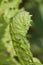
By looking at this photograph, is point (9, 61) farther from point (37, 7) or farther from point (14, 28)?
point (37, 7)

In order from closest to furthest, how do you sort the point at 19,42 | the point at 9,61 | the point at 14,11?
the point at 19,42 < the point at 9,61 < the point at 14,11

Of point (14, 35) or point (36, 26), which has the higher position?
point (36, 26)

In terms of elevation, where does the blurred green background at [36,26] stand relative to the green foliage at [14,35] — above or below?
above

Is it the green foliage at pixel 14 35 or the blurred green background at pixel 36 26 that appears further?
the blurred green background at pixel 36 26

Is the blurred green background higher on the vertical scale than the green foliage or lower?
higher

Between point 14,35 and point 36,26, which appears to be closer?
point 14,35

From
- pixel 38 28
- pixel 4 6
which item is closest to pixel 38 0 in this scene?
pixel 38 28

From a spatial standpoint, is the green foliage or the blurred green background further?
the blurred green background

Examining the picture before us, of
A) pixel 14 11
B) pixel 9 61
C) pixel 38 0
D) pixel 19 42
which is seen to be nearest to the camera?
pixel 19 42
